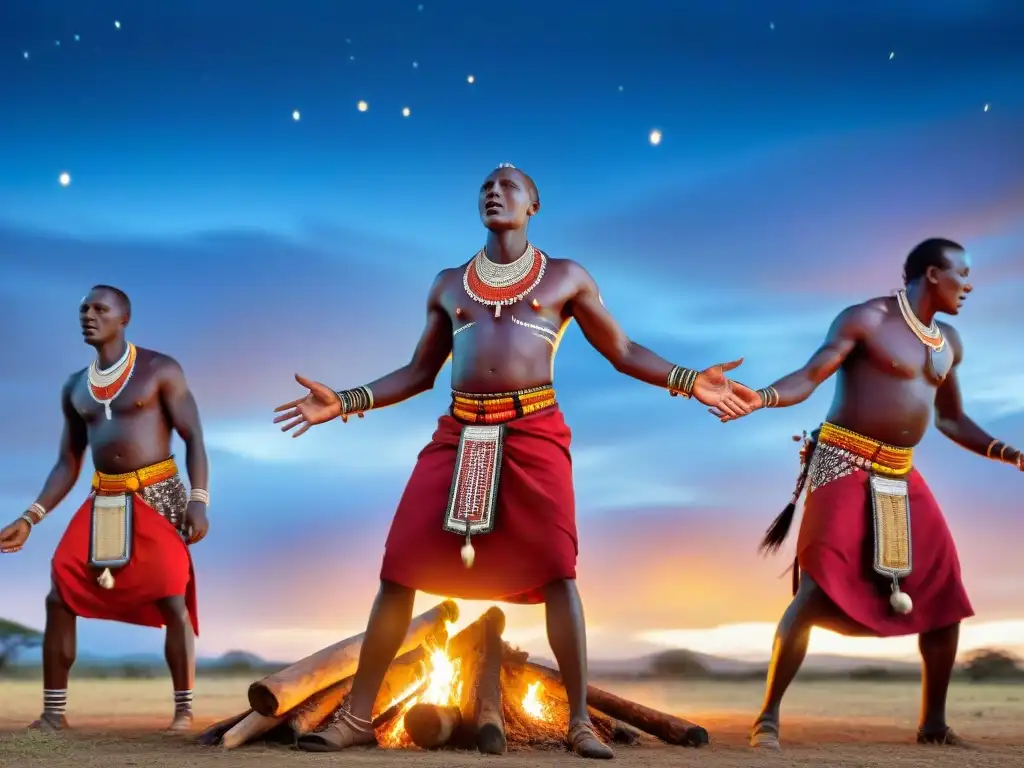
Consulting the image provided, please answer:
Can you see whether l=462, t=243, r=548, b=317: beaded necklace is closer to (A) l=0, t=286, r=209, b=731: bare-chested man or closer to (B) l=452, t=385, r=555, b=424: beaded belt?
(B) l=452, t=385, r=555, b=424: beaded belt

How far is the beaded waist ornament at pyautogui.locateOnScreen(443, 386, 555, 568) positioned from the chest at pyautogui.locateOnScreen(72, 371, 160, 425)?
7.33 feet

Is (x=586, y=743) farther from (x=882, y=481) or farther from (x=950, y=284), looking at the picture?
(x=950, y=284)

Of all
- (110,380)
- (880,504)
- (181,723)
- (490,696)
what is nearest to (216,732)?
(181,723)

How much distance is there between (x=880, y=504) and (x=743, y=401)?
1.16 metres

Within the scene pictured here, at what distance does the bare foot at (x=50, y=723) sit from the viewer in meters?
6.90

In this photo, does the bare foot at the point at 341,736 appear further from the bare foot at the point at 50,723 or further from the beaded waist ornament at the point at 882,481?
the beaded waist ornament at the point at 882,481

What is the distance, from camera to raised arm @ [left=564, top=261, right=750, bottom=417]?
19.0 feet

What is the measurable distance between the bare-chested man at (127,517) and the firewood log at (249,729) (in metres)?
1.06

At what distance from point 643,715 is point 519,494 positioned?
1555 millimetres

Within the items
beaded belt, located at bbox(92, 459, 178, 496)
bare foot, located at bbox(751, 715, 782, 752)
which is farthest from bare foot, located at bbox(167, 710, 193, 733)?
bare foot, located at bbox(751, 715, 782, 752)

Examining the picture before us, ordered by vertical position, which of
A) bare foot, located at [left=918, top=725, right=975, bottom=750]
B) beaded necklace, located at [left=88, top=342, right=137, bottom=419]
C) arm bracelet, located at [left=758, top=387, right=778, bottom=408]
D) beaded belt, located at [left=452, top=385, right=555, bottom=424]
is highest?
beaded necklace, located at [left=88, top=342, right=137, bottom=419]

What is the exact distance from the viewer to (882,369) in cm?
658

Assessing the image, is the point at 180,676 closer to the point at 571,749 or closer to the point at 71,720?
the point at 71,720

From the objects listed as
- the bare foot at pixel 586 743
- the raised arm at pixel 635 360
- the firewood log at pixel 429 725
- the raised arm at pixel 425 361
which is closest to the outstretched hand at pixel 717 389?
the raised arm at pixel 635 360
